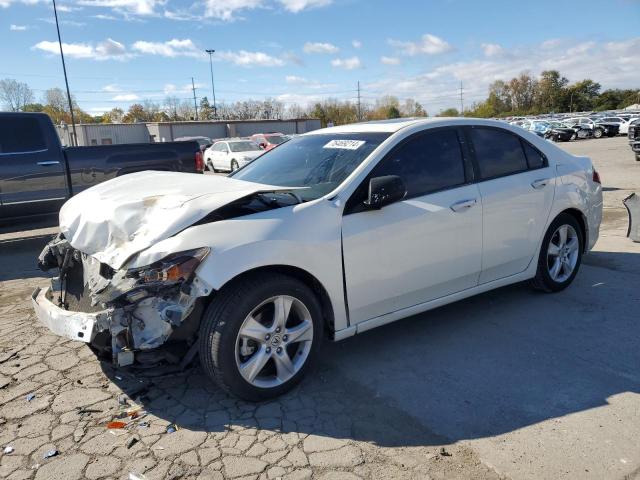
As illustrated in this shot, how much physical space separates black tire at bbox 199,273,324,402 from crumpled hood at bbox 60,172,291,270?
0.51m

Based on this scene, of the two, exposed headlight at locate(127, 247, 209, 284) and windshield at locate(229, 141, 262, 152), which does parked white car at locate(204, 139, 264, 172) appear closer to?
windshield at locate(229, 141, 262, 152)

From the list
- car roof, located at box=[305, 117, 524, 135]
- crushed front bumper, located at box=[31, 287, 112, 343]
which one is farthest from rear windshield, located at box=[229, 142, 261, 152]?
crushed front bumper, located at box=[31, 287, 112, 343]

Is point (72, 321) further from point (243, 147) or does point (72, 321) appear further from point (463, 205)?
point (243, 147)

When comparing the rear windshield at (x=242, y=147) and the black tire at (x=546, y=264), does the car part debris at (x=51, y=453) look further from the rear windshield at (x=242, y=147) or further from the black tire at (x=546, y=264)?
the rear windshield at (x=242, y=147)

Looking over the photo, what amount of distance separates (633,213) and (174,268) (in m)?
5.88

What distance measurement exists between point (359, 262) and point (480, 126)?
1868mm

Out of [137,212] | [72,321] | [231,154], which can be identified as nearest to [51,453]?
[72,321]

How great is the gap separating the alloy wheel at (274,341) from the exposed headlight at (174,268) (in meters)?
0.46

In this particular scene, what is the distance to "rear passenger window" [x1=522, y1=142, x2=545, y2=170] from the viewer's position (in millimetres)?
4727

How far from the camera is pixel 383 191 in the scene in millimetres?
3475

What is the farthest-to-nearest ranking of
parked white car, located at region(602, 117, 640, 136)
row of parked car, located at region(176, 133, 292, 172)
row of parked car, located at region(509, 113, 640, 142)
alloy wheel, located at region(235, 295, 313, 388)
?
parked white car, located at region(602, 117, 640, 136) → row of parked car, located at region(509, 113, 640, 142) → row of parked car, located at region(176, 133, 292, 172) → alloy wheel, located at region(235, 295, 313, 388)

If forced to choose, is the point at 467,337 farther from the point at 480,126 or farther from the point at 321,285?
the point at 480,126

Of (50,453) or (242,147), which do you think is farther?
(242,147)

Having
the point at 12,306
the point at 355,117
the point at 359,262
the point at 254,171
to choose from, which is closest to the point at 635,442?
the point at 359,262
